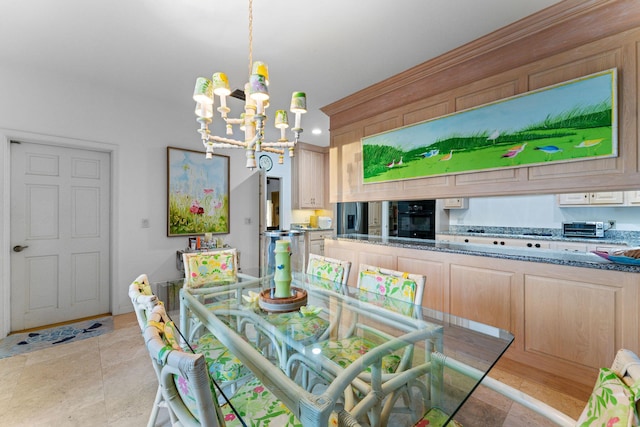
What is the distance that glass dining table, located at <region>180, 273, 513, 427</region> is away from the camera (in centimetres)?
102

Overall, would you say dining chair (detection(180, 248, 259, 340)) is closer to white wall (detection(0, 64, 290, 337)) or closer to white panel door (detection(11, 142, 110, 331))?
white wall (detection(0, 64, 290, 337))

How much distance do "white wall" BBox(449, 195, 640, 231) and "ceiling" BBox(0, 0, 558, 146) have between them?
6.93 ft

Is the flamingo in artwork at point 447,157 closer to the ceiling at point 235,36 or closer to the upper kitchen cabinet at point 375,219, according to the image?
the ceiling at point 235,36

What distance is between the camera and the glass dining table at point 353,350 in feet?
3.36

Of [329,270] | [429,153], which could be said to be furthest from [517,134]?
[329,270]

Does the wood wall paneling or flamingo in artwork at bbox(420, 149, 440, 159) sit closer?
the wood wall paneling

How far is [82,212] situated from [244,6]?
291cm

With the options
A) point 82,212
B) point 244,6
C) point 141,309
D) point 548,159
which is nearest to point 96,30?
point 244,6

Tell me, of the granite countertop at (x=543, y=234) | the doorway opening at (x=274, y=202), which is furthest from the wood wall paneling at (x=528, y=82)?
the doorway opening at (x=274, y=202)

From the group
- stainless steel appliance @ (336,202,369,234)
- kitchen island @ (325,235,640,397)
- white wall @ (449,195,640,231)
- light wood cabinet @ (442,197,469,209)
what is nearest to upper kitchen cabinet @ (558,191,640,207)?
white wall @ (449,195,640,231)

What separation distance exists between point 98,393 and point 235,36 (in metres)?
2.81

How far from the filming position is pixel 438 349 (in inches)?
52.3

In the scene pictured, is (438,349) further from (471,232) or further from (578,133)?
(471,232)

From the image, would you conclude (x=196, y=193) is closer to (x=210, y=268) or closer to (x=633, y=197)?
(x=210, y=268)
